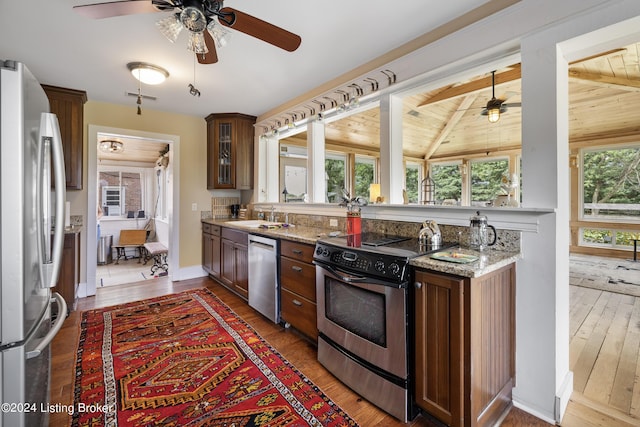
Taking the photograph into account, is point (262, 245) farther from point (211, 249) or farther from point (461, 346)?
point (461, 346)

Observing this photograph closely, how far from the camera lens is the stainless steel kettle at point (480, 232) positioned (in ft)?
5.94

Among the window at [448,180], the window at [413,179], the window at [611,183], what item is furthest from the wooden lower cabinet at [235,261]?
the window at [611,183]

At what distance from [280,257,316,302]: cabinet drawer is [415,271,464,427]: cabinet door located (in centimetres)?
96

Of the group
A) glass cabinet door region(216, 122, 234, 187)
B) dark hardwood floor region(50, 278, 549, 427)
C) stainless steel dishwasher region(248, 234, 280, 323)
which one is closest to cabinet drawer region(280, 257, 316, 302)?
stainless steel dishwasher region(248, 234, 280, 323)

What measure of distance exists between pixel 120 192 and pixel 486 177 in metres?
9.13

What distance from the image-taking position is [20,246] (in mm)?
990

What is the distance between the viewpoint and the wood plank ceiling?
3566mm

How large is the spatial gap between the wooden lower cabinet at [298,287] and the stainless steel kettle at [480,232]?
3.77ft

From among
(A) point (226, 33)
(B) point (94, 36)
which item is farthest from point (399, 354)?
(B) point (94, 36)

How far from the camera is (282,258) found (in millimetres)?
2643

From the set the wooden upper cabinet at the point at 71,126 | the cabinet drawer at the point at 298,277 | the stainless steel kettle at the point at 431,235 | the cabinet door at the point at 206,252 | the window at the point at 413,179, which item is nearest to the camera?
the stainless steel kettle at the point at 431,235

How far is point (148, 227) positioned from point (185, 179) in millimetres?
3466

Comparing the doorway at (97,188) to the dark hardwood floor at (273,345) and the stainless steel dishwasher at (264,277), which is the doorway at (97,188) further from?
the stainless steel dishwasher at (264,277)

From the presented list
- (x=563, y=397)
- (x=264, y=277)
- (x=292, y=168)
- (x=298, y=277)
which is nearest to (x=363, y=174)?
(x=292, y=168)
